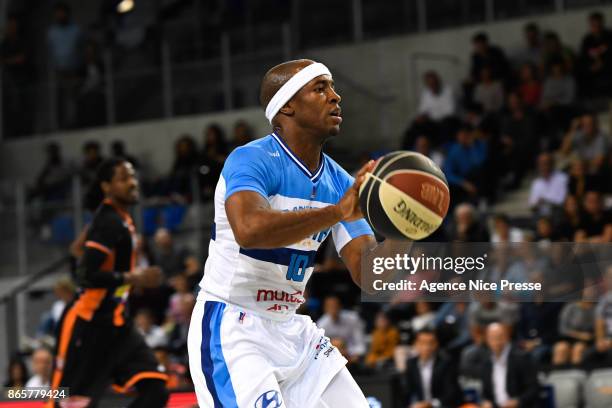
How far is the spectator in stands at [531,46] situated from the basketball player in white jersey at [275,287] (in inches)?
473

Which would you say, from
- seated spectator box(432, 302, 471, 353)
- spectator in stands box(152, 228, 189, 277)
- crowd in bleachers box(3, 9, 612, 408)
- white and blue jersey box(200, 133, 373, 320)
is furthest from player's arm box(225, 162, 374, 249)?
spectator in stands box(152, 228, 189, 277)

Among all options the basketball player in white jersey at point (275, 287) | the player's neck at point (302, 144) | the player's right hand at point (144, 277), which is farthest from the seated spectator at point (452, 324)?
the player's neck at point (302, 144)

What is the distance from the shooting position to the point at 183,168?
17.8 metres

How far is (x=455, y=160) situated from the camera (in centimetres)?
1595

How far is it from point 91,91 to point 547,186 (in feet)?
27.0

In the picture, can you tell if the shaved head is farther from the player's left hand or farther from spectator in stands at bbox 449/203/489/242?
spectator in stands at bbox 449/203/489/242

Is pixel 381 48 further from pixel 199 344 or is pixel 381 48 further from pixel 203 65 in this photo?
pixel 199 344

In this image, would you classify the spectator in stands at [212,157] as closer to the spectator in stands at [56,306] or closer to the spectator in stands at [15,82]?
the spectator in stands at [56,306]

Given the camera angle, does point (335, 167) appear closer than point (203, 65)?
Yes

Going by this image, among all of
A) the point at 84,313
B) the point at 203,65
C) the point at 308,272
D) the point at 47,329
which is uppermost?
the point at 203,65

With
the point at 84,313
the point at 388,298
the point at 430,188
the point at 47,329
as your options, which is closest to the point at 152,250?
the point at 47,329

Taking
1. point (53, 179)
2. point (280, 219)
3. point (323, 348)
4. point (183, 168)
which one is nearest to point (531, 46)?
point (183, 168)

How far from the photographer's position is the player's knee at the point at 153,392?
889cm

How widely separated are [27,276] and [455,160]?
626cm
